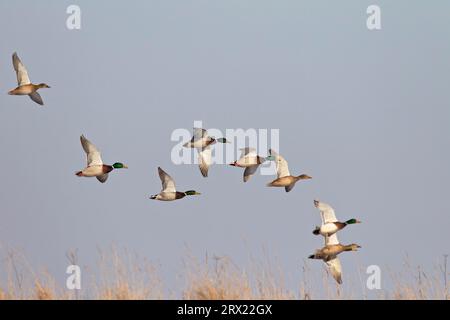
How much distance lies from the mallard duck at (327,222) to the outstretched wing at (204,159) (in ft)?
12.3

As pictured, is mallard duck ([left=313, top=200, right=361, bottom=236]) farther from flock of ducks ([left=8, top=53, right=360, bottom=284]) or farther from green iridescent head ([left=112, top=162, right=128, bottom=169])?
green iridescent head ([left=112, top=162, right=128, bottom=169])

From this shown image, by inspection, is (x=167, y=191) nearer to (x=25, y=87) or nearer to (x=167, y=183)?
(x=167, y=183)

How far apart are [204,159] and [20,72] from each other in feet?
12.1

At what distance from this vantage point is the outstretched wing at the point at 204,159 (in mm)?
17812

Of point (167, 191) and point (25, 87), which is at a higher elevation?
point (25, 87)

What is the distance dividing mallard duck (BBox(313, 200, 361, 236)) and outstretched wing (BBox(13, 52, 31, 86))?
20.8ft

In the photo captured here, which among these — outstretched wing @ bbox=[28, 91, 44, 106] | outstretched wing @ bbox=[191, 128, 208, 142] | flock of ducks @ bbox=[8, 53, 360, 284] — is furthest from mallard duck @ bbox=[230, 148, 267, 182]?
outstretched wing @ bbox=[28, 91, 44, 106]

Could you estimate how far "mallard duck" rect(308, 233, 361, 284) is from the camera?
1347 centimetres

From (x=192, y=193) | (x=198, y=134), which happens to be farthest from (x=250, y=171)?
(x=192, y=193)

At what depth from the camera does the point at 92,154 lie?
54.7 ft

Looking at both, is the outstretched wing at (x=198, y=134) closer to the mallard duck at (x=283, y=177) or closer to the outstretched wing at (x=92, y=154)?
the mallard duck at (x=283, y=177)
